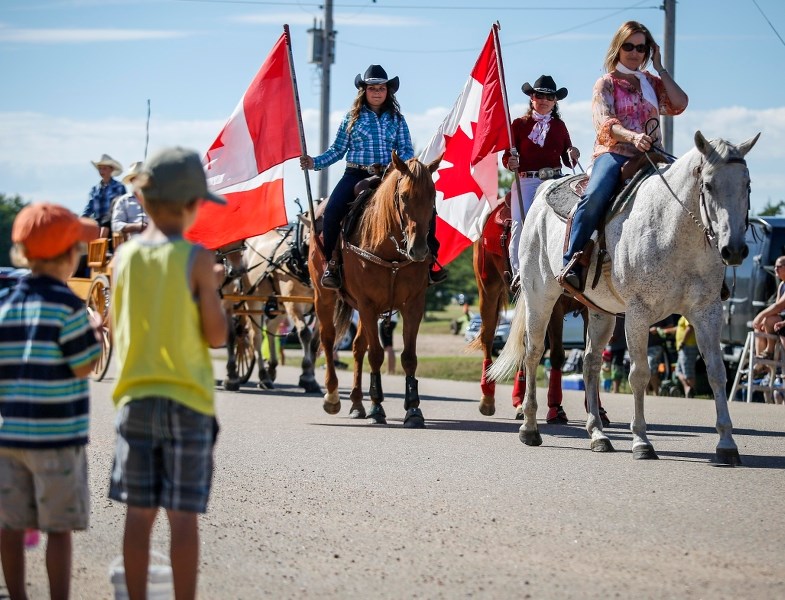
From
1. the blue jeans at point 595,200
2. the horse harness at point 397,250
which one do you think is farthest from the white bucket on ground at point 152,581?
the horse harness at point 397,250

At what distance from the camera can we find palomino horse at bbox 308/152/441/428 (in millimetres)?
12141

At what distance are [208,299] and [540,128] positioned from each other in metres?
9.15

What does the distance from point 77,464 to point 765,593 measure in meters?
3.07

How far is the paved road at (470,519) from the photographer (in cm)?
584

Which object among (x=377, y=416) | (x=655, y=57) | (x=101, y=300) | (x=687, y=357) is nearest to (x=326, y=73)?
(x=687, y=357)

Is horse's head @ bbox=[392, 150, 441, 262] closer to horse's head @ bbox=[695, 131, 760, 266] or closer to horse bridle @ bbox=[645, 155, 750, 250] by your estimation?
horse bridle @ bbox=[645, 155, 750, 250]

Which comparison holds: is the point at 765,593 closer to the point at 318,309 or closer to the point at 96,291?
the point at 318,309

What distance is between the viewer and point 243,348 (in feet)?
64.7

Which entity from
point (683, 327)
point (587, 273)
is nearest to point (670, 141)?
point (683, 327)

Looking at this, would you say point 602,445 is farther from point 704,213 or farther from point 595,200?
point 704,213

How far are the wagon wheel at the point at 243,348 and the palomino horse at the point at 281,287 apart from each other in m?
0.15

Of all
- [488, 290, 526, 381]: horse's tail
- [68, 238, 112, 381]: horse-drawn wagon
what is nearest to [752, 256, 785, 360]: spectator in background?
[488, 290, 526, 381]: horse's tail

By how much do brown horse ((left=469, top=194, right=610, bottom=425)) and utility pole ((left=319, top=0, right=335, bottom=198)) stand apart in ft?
55.2

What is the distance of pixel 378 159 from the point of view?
44.4 ft
